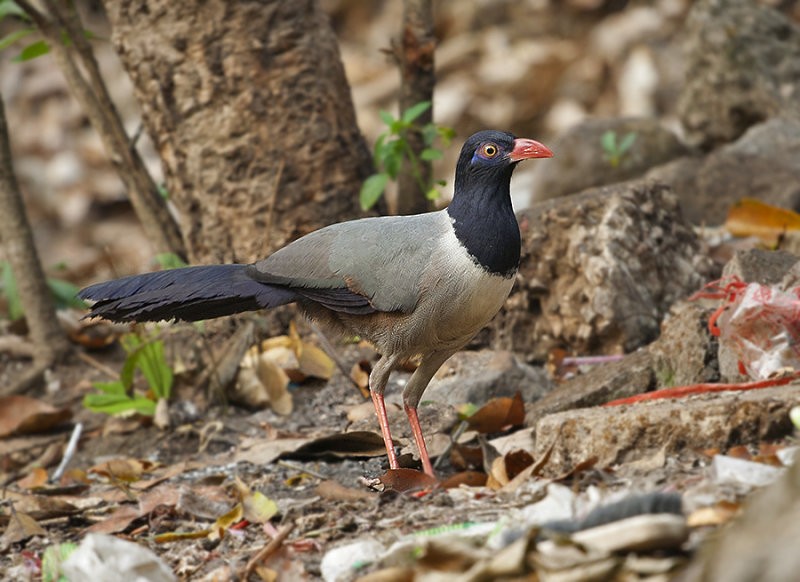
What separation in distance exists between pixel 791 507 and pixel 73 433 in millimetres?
4232

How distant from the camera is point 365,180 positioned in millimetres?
6090

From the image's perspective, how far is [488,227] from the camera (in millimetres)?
4094

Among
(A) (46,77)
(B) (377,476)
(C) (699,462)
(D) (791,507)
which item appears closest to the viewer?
(D) (791,507)

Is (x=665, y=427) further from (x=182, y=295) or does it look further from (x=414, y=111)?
(x=414, y=111)

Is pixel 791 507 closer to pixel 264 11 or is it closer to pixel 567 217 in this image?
pixel 567 217

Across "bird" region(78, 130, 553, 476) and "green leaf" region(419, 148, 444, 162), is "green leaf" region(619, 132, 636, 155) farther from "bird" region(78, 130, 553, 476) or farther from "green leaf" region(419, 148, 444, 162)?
"bird" region(78, 130, 553, 476)

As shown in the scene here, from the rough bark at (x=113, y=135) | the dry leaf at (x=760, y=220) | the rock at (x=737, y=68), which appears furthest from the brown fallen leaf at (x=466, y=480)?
the rock at (x=737, y=68)

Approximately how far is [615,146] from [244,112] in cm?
245

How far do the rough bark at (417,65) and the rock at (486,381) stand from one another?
1.20 m

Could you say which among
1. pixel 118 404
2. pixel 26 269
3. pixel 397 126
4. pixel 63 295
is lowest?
pixel 118 404

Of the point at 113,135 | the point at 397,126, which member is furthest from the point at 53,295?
the point at 397,126

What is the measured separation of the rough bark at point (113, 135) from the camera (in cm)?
619

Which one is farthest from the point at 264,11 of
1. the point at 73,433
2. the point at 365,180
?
the point at 73,433

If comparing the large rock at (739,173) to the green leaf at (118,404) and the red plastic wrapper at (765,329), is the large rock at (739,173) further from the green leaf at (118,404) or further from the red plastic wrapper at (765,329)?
the green leaf at (118,404)
